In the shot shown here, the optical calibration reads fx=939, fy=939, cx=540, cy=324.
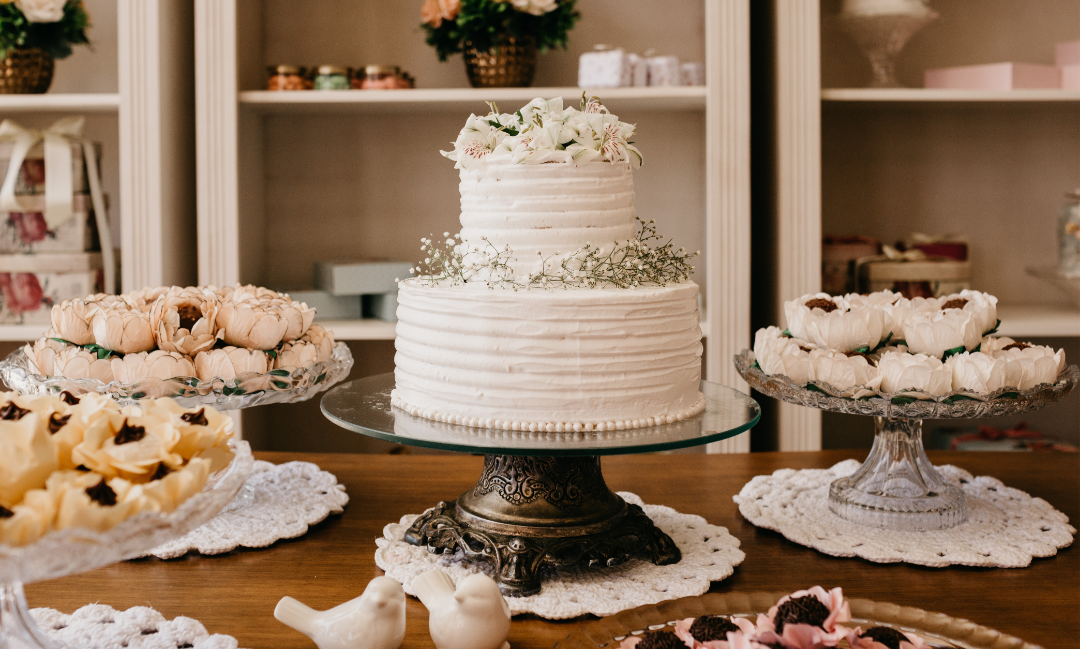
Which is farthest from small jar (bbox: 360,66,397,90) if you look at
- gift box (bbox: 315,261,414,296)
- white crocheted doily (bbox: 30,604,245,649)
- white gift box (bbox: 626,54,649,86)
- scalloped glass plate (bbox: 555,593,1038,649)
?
scalloped glass plate (bbox: 555,593,1038,649)

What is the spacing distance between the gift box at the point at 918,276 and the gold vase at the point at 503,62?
0.90m

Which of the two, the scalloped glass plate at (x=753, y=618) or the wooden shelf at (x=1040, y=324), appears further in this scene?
the wooden shelf at (x=1040, y=324)

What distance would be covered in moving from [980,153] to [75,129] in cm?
218

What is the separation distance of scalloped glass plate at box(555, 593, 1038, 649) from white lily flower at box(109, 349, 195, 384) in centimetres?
56

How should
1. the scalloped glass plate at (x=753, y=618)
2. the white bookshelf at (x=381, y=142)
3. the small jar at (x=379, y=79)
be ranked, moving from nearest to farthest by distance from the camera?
the scalloped glass plate at (x=753, y=618)
the small jar at (x=379, y=79)
the white bookshelf at (x=381, y=142)

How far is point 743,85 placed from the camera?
79.4 inches

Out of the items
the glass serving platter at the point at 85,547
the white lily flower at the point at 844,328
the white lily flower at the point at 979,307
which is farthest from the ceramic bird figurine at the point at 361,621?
the white lily flower at the point at 979,307

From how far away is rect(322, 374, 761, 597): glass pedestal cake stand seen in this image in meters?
0.89

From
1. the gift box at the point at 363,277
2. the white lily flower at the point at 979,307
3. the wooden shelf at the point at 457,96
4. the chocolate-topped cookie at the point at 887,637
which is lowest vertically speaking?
the chocolate-topped cookie at the point at 887,637

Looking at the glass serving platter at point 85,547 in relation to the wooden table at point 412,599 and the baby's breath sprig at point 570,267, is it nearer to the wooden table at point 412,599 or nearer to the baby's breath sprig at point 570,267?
the wooden table at point 412,599

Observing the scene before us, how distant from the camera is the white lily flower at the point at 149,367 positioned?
102 centimetres

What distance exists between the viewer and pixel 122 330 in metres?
1.03

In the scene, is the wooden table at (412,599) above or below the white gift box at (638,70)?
below

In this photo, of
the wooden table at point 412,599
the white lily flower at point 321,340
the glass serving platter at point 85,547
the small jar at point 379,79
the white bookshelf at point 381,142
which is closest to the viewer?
the glass serving platter at point 85,547
